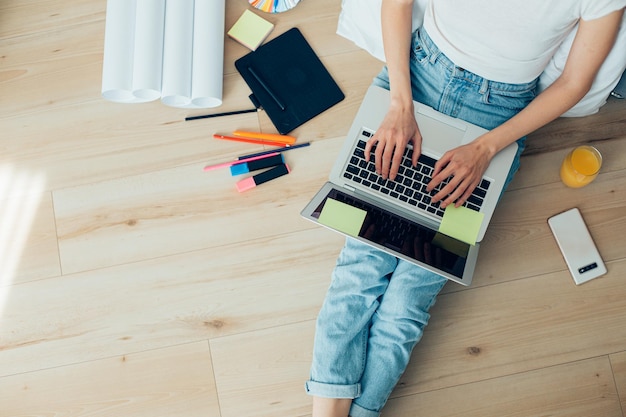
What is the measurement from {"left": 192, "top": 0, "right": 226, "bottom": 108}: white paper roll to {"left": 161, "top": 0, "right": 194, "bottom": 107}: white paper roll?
1 centimetres

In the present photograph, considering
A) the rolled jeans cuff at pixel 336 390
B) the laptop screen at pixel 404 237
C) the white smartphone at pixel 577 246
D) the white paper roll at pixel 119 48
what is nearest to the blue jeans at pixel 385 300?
the rolled jeans cuff at pixel 336 390

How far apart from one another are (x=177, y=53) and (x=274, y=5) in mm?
282

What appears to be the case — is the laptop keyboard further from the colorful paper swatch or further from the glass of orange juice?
the colorful paper swatch

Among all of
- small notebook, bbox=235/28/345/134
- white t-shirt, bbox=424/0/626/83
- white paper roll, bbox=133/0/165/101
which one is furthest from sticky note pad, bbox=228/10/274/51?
white t-shirt, bbox=424/0/626/83

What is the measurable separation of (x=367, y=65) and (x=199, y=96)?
425 millimetres

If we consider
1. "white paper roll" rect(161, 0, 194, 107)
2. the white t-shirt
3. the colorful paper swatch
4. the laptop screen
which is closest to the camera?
the white t-shirt

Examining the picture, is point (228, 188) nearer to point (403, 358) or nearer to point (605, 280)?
point (403, 358)

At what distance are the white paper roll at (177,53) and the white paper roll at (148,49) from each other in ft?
0.05

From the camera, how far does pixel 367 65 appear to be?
1337 millimetres

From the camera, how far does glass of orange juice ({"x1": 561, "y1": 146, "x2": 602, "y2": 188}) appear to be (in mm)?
1240

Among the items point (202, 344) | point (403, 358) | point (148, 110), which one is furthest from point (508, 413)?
point (148, 110)

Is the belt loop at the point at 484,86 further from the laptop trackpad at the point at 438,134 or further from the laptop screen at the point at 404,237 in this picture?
the laptop screen at the point at 404,237

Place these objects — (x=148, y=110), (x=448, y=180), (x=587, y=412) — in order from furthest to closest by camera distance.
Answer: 1. (x=148, y=110)
2. (x=587, y=412)
3. (x=448, y=180)

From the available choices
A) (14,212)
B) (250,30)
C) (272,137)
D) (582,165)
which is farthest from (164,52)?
(582,165)
